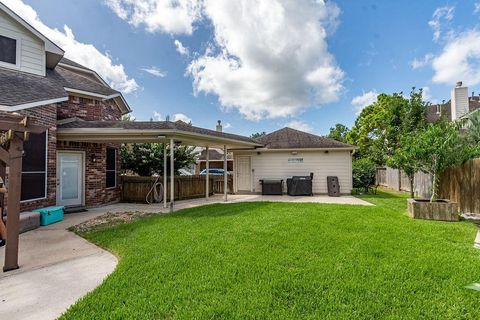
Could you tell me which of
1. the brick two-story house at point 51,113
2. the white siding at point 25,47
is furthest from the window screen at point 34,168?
the white siding at point 25,47

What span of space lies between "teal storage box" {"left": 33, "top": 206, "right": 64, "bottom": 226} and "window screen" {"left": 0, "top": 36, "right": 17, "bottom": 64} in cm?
479

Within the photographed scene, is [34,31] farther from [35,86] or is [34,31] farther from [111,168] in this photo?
[111,168]

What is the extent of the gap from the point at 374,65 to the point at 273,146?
6.95m

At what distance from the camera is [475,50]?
11.2 m

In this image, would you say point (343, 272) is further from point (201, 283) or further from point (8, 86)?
point (8, 86)

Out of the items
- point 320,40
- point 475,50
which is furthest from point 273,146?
point 475,50

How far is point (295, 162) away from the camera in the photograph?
42.8 feet

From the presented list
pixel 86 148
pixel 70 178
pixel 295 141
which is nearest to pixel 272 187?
pixel 295 141

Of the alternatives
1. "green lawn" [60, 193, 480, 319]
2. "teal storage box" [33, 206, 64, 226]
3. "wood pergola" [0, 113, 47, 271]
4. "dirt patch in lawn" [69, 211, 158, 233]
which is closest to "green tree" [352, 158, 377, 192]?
"green lawn" [60, 193, 480, 319]

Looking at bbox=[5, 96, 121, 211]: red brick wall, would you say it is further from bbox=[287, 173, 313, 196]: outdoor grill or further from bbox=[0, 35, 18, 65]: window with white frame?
bbox=[287, 173, 313, 196]: outdoor grill

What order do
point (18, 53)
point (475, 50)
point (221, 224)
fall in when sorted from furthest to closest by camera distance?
point (475, 50) < point (18, 53) < point (221, 224)

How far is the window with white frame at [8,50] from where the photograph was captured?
7.35 meters

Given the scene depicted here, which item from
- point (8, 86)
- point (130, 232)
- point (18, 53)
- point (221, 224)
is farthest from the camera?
point (18, 53)

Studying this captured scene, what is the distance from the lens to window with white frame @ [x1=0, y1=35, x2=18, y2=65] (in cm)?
735
